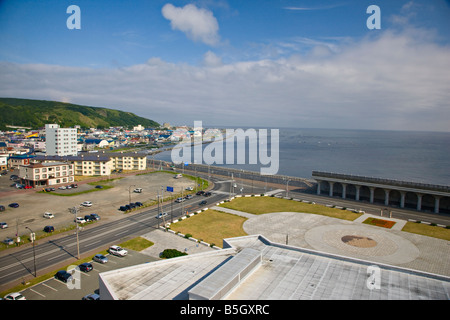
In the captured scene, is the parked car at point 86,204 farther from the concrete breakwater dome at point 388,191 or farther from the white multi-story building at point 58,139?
the white multi-story building at point 58,139

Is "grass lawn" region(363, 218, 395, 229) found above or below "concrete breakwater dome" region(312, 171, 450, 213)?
below

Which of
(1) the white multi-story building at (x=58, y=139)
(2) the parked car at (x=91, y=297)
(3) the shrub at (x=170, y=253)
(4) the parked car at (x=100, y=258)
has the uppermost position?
(1) the white multi-story building at (x=58, y=139)

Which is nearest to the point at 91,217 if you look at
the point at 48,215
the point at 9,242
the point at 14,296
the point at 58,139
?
the point at 48,215

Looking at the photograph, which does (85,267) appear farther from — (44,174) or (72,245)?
(44,174)

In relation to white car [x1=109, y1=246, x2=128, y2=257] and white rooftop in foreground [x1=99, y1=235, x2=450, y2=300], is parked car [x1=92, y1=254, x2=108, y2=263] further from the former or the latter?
white rooftop in foreground [x1=99, y1=235, x2=450, y2=300]

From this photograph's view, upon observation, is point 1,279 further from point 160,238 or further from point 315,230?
point 315,230

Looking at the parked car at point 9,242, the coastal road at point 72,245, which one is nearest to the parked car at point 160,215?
the coastal road at point 72,245

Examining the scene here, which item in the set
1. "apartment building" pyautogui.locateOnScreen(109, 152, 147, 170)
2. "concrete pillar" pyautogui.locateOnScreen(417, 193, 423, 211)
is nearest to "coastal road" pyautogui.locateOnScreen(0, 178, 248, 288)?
"concrete pillar" pyautogui.locateOnScreen(417, 193, 423, 211)
